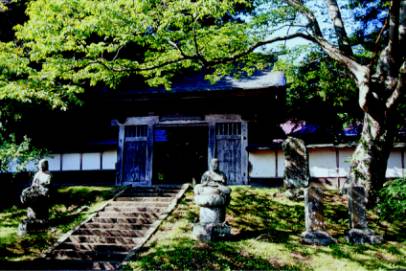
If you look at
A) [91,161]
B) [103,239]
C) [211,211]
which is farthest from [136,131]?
[211,211]

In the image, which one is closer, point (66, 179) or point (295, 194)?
point (295, 194)

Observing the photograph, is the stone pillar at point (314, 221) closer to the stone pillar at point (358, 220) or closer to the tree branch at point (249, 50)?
the stone pillar at point (358, 220)

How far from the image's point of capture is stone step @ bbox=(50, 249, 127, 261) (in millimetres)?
9359

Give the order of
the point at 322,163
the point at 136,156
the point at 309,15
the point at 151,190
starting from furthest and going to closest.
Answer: the point at 136,156
the point at 322,163
the point at 151,190
the point at 309,15

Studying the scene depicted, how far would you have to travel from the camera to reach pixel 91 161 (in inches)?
649

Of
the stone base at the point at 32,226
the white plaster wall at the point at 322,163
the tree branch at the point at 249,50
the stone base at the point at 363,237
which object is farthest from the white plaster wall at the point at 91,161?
the stone base at the point at 363,237

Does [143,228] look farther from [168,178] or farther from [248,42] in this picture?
[168,178]

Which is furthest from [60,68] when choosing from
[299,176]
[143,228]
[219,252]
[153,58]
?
[299,176]

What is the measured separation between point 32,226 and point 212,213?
5262 millimetres

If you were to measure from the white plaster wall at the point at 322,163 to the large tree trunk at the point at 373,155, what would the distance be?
310cm

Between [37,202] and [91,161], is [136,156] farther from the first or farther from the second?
[37,202]

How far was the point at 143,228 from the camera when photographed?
1080 cm

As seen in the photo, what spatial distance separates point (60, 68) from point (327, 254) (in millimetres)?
8306

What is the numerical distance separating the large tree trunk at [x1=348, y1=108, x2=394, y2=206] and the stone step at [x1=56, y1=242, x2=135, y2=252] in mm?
6371
